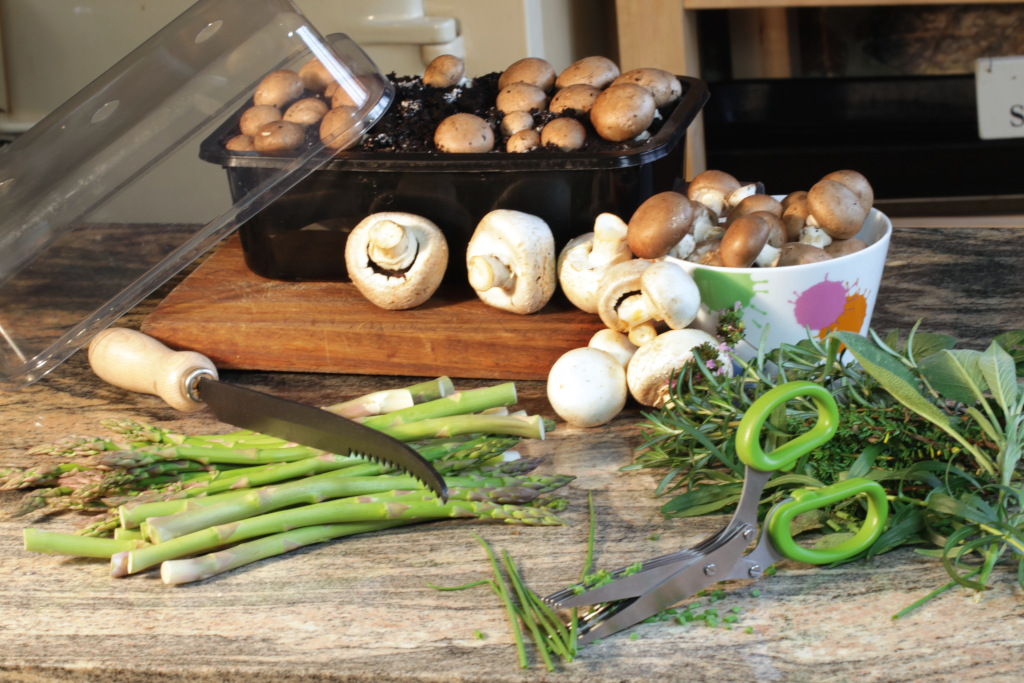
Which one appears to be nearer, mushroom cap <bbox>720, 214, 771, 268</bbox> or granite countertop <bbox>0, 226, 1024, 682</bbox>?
granite countertop <bbox>0, 226, 1024, 682</bbox>

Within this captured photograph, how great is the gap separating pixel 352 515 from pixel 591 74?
0.56 m

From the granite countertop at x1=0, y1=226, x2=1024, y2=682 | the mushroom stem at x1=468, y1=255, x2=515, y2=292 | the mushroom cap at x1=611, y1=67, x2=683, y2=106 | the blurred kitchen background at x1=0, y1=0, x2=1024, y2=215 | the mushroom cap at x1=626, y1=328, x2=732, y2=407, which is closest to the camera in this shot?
A: the granite countertop at x1=0, y1=226, x2=1024, y2=682

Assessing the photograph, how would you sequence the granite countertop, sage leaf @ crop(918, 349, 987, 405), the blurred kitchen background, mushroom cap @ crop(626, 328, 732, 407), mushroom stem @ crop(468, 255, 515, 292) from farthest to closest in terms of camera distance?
1. the blurred kitchen background
2. mushroom stem @ crop(468, 255, 515, 292)
3. mushroom cap @ crop(626, 328, 732, 407)
4. sage leaf @ crop(918, 349, 987, 405)
5. the granite countertop

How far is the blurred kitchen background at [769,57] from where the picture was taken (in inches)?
63.9

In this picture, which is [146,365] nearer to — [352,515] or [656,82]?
[352,515]

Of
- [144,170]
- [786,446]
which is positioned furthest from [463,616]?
[144,170]

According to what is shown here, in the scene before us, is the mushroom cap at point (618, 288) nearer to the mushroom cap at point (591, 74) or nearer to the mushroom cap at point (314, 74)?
the mushroom cap at point (591, 74)

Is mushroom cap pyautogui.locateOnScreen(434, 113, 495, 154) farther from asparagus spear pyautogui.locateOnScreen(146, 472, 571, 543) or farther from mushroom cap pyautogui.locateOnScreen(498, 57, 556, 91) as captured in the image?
asparagus spear pyautogui.locateOnScreen(146, 472, 571, 543)

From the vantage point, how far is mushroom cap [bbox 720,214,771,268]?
31.1 inches

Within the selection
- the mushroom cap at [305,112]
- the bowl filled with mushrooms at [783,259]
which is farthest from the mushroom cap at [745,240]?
the mushroom cap at [305,112]

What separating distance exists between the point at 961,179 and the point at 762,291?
1.02 m

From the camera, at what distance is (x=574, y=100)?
96cm

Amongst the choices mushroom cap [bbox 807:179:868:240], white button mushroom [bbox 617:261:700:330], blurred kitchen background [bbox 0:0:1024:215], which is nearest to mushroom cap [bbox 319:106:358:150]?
white button mushroom [bbox 617:261:700:330]

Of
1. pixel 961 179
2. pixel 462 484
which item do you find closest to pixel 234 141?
pixel 462 484
